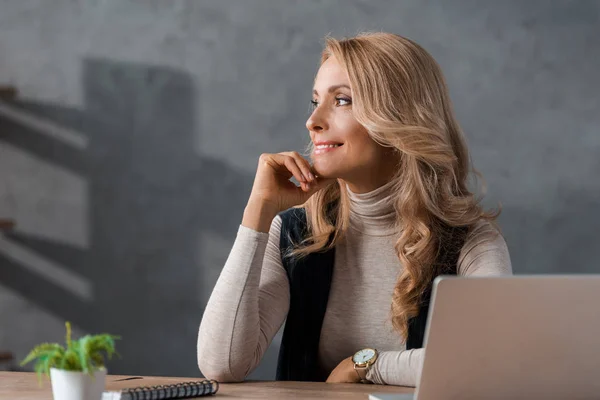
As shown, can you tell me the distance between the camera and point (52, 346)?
1.18m

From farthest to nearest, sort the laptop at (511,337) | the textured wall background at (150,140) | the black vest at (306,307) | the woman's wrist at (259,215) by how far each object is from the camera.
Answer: the textured wall background at (150,140) → the black vest at (306,307) → the woman's wrist at (259,215) → the laptop at (511,337)

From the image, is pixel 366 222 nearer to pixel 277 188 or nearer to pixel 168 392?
pixel 277 188

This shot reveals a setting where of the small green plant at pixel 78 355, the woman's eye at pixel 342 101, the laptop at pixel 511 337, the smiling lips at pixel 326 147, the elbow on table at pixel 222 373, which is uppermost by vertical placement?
the woman's eye at pixel 342 101

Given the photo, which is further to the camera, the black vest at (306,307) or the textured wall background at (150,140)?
the textured wall background at (150,140)

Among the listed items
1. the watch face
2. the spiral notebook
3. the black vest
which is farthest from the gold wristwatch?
the spiral notebook

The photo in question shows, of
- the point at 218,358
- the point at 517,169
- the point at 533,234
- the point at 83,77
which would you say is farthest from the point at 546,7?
the point at 218,358

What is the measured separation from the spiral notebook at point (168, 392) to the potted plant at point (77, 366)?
3.5 inches

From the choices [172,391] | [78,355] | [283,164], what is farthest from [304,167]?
[78,355]

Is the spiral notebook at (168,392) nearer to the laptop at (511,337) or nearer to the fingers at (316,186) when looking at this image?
the laptop at (511,337)

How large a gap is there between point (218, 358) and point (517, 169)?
1.95 meters

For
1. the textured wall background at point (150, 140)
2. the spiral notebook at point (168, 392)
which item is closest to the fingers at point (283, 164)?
the spiral notebook at point (168, 392)

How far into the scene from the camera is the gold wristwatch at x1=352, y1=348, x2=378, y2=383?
65.3 inches

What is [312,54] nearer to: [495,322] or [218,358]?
[218,358]

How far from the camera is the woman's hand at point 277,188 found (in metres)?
1.80
